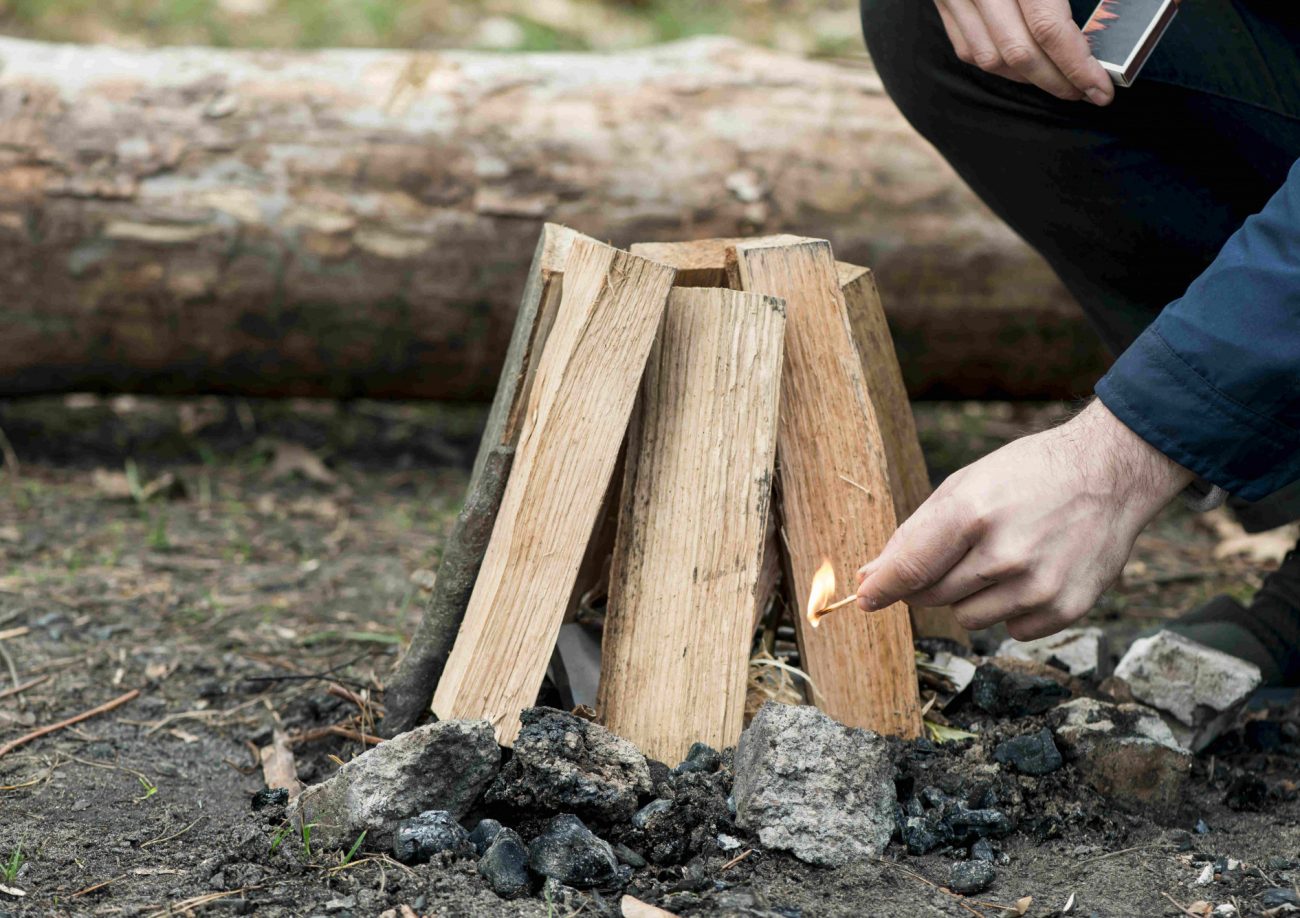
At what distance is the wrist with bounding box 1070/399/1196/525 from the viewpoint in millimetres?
1533

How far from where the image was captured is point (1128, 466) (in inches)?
60.5

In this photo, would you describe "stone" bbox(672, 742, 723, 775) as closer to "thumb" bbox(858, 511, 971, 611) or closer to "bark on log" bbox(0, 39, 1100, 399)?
"thumb" bbox(858, 511, 971, 611)

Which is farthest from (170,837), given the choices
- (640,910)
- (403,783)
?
(640,910)

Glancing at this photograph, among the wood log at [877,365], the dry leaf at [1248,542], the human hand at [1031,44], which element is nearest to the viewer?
the human hand at [1031,44]

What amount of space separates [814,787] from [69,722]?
1361mm

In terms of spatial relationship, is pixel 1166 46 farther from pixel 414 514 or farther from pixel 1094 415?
pixel 414 514

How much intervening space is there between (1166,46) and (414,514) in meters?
2.37

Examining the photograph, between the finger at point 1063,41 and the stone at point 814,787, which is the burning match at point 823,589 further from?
the finger at point 1063,41

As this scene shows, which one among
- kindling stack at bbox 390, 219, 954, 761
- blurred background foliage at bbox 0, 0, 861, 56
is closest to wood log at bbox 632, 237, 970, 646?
kindling stack at bbox 390, 219, 954, 761

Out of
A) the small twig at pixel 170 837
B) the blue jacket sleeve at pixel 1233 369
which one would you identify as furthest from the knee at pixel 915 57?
the small twig at pixel 170 837

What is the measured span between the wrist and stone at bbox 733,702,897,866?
51 centimetres

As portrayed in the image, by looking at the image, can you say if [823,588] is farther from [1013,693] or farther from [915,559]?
[1013,693]

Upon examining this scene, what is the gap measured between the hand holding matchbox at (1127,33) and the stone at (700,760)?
48.6 inches

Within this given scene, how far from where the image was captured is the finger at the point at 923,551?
1.53m
